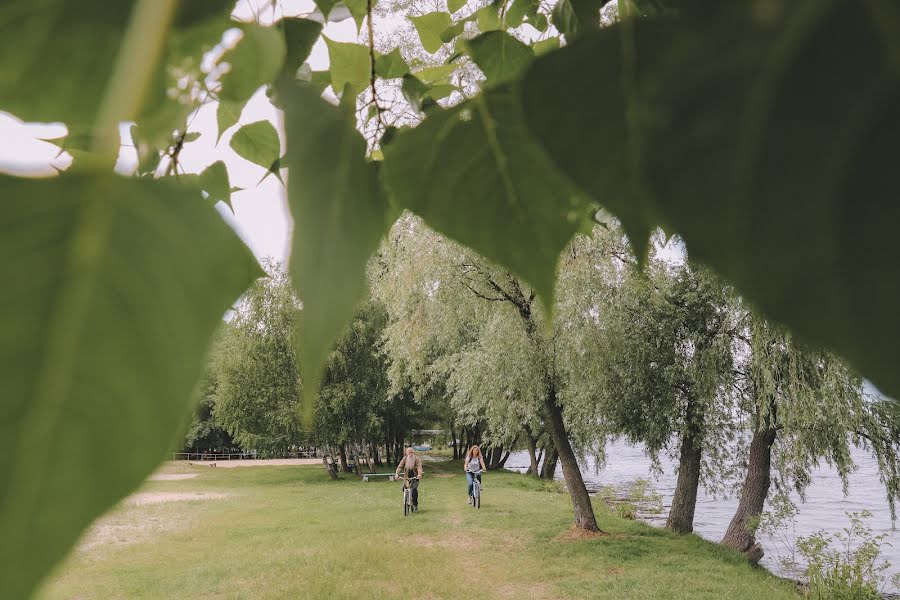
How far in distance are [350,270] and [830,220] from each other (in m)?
0.17

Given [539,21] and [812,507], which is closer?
[539,21]

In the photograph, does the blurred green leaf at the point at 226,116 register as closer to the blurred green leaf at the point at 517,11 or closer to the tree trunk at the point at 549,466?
the blurred green leaf at the point at 517,11

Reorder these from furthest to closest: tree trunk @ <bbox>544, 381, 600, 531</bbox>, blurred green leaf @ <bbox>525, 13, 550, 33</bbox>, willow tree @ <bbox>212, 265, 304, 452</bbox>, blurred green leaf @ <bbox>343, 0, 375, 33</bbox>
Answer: willow tree @ <bbox>212, 265, 304, 452</bbox> < tree trunk @ <bbox>544, 381, 600, 531</bbox> < blurred green leaf @ <bbox>525, 13, 550, 33</bbox> < blurred green leaf @ <bbox>343, 0, 375, 33</bbox>

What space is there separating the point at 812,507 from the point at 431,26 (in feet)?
62.6

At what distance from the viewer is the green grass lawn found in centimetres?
761

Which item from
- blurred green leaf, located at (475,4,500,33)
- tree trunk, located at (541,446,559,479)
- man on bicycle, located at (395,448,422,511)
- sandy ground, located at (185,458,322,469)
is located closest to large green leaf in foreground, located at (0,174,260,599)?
blurred green leaf, located at (475,4,500,33)

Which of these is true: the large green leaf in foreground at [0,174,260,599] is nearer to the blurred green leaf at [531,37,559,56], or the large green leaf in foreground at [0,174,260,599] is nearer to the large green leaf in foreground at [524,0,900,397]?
the large green leaf in foreground at [524,0,900,397]

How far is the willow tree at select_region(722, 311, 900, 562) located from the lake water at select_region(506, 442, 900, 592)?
1230 millimetres

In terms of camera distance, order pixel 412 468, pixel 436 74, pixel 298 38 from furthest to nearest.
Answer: pixel 412 468, pixel 436 74, pixel 298 38

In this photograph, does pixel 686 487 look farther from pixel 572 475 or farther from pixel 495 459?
pixel 495 459

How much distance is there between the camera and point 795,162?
11 centimetres

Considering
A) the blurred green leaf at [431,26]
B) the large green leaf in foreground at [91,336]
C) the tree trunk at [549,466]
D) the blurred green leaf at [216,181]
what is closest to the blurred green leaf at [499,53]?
the blurred green leaf at [431,26]

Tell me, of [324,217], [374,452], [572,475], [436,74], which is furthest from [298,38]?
[374,452]

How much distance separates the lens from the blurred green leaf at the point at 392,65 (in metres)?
0.90
